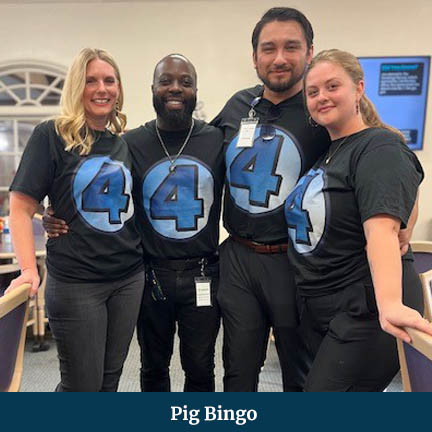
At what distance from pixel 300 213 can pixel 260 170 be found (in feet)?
0.89

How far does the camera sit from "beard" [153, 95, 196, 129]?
164cm

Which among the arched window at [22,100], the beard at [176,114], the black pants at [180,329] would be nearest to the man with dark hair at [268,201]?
the black pants at [180,329]

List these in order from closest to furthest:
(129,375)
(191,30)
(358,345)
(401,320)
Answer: (401,320) < (358,345) < (129,375) < (191,30)

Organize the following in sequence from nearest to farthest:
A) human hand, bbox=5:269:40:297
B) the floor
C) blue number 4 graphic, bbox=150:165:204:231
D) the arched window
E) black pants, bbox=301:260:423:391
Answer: black pants, bbox=301:260:423:391 → human hand, bbox=5:269:40:297 → blue number 4 graphic, bbox=150:165:204:231 → the floor → the arched window

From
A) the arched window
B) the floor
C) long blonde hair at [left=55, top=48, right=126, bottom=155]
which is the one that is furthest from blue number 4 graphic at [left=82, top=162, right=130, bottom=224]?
the arched window

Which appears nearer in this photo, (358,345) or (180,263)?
(358,345)

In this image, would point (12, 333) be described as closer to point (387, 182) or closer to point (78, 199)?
point (78, 199)

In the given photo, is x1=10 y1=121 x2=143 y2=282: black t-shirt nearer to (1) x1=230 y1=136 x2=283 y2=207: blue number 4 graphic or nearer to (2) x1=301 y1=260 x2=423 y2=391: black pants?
(1) x1=230 y1=136 x2=283 y2=207: blue number 4 graphic

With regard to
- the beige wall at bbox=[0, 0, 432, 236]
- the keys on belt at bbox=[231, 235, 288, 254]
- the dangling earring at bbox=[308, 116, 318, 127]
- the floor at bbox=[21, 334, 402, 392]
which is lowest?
the floor at bbox=[21, 334, 402, 392]

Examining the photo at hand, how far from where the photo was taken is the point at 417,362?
99 centimetres

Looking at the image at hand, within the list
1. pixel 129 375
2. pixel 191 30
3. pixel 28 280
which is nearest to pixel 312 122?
pixel 28 280

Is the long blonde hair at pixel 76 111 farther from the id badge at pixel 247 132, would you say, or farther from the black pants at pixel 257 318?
the black pants at pixel 257 318

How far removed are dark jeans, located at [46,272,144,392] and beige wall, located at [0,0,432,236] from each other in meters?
3.00

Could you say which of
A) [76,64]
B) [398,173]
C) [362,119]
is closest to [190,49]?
[76,64]
